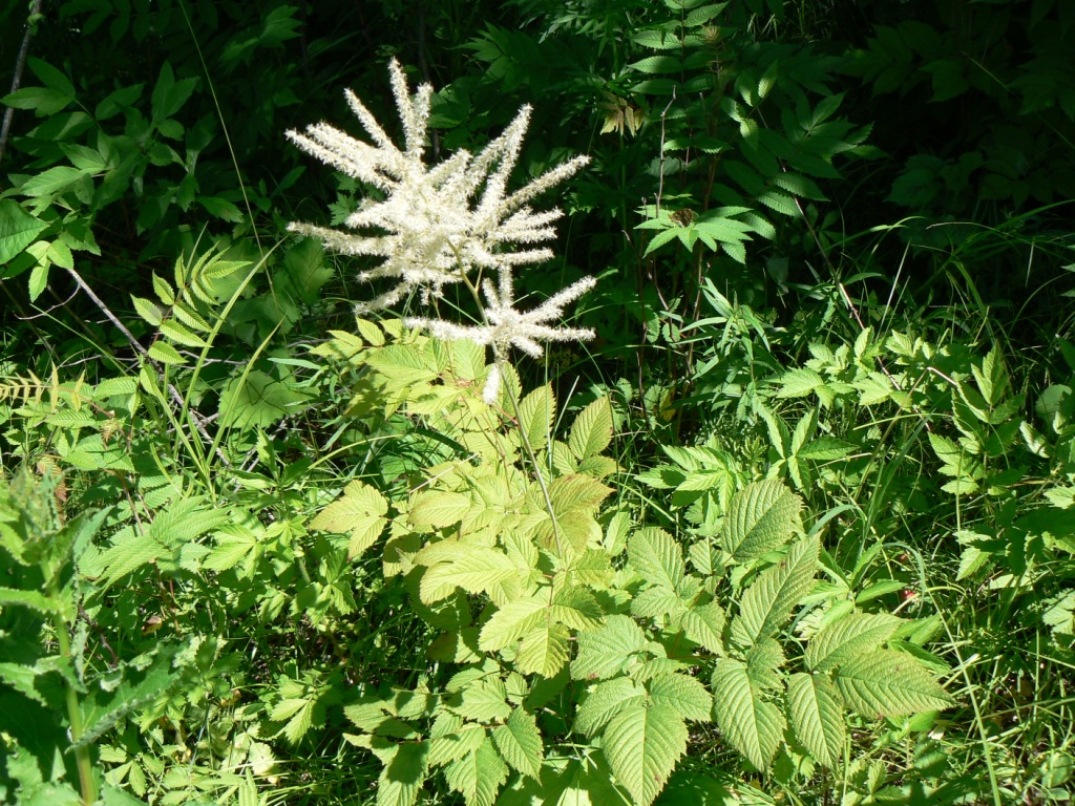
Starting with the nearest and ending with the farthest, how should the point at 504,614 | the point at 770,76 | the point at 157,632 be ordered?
the point at 504,614, the point at 157,632, the point at 770,76

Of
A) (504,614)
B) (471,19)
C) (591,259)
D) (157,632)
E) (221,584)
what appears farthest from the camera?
(471,19)

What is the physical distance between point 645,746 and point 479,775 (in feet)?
1.14

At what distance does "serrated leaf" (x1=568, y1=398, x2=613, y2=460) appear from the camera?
70.9 inches

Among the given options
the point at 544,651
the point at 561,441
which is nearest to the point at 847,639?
the point at 544,651

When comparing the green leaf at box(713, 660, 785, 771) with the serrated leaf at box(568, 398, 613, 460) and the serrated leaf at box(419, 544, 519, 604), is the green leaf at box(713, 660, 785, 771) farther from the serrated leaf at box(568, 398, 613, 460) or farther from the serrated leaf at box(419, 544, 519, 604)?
the serrated leaf at box(568, 398, 613, 460)

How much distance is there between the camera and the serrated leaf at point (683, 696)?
135cm

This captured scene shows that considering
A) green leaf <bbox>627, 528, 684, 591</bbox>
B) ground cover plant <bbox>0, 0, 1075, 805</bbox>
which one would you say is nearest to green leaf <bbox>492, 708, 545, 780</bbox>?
ground cover plant <bbox>0, 0, 1075, 805</bbox>

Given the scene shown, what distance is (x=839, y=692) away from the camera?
1.35 metres

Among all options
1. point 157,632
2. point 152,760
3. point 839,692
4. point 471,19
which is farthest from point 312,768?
point 471,19

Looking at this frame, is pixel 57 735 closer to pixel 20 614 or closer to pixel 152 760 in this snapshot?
pixel 20 614

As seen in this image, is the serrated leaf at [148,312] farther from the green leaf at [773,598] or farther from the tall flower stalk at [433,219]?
the green leaf at [773,598]

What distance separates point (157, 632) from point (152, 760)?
28cm

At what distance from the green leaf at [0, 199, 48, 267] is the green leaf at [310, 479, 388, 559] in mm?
1128

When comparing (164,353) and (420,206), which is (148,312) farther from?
(420,206)
